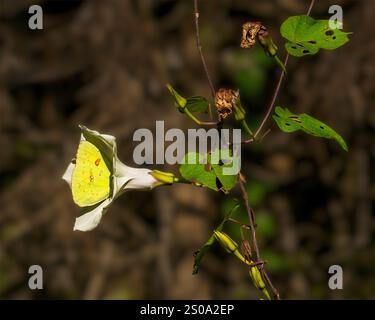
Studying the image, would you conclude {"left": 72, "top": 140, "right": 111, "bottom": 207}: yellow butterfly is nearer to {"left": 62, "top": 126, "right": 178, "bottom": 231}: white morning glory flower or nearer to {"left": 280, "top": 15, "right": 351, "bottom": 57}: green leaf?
{"left": 62, "top": 126, "right": 178, "bottom": 231}: white morning glory flower

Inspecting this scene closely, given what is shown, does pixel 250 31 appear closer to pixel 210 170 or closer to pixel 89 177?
pixel 210 170

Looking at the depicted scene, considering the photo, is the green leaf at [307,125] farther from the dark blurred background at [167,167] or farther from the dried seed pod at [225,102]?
the dark blurred background at [167,167]

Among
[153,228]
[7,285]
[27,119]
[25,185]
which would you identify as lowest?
[7,285]

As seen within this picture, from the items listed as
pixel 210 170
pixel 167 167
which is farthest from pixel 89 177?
pixel 167 167

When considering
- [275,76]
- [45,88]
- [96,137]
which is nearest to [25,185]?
[45,88]

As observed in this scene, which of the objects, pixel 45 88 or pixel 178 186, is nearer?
pixel 178 186
